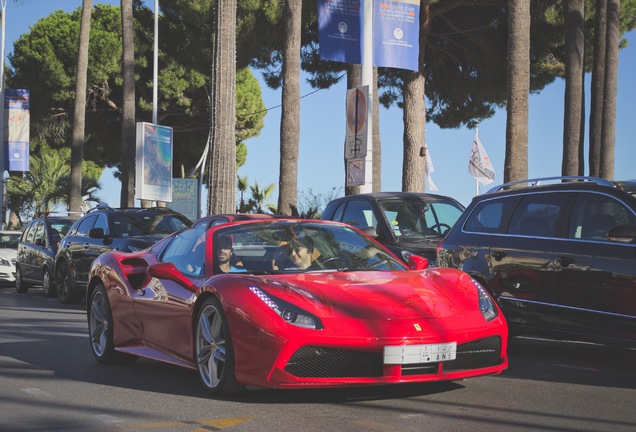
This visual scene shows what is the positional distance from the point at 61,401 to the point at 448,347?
2731mm

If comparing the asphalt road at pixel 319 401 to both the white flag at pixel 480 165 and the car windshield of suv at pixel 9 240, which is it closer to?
the car windshield of suv at pixel 9 240

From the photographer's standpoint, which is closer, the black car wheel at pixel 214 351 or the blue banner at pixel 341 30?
the black car wheel at pixel 214 351

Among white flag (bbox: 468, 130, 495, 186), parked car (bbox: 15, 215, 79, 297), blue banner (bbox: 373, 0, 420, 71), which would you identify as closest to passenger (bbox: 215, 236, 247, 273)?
blue banner (bbox: 373, 0, 420, 71)

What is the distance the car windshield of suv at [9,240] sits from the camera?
2700cm

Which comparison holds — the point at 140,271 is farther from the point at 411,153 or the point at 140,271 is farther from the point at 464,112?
the point at 464,112

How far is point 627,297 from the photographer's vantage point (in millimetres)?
7969

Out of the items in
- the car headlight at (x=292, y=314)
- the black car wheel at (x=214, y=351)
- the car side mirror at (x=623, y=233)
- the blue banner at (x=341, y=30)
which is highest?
the blue banner at (x=341, y=30)

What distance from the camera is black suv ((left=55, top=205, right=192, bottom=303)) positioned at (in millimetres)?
17344

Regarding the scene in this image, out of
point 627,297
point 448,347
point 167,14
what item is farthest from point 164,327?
point 167,14

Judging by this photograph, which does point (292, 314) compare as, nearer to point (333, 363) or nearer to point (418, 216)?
point (333, 363)

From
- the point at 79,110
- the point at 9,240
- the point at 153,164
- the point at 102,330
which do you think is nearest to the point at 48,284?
the point at 9,240

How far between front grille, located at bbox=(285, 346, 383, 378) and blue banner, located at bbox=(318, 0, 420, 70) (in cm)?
1076

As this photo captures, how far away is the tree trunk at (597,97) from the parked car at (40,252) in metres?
14.7

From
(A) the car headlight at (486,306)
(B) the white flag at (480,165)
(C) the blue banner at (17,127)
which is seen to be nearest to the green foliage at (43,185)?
(C) the blue banner at (17,127)
